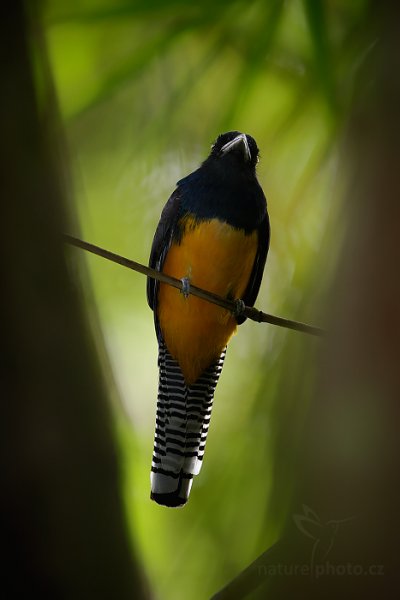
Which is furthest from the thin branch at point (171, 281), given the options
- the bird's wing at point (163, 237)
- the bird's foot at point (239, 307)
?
the bird's wing at point (163, 237)

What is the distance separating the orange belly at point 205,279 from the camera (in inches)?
42.8

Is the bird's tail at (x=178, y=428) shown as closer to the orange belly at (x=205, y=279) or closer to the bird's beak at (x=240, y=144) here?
the orange belly at (x=205, y=279)

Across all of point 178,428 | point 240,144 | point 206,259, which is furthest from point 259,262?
point 178,428

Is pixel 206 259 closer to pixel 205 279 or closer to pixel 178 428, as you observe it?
pixel 205 279

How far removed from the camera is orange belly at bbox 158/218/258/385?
1.09 meters

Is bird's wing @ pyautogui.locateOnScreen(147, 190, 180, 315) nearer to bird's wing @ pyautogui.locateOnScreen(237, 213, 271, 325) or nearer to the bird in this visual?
the bird

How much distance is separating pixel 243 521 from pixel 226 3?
0.76 metres

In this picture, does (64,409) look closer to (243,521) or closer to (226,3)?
(243,521)

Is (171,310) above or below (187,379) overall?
above

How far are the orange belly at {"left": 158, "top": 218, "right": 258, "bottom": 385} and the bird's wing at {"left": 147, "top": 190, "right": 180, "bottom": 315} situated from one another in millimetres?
13

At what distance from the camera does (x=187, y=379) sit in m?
1.07

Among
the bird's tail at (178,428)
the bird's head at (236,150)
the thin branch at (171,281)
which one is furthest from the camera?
the bird's head at (236,150)

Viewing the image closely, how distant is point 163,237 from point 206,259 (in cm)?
8

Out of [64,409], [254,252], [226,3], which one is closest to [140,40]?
[226,3]
